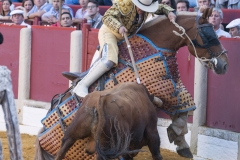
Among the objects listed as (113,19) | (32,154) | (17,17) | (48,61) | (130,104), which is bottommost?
(32,154)

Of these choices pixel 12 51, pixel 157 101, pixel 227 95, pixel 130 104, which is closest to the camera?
pixel 130 104

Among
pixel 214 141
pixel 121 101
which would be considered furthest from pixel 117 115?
pixel 214 141

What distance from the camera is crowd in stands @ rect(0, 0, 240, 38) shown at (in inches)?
295

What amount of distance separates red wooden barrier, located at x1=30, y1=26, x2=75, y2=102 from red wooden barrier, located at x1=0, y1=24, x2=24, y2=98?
0.34 metres

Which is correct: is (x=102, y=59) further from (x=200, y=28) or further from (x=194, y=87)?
(x=194, y=87)

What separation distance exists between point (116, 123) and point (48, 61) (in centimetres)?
418

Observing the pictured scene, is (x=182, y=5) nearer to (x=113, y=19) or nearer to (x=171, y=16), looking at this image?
(x=171, y=16)

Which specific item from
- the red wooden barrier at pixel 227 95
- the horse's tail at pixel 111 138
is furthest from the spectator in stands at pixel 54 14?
the horse's tail at pixel 111 138

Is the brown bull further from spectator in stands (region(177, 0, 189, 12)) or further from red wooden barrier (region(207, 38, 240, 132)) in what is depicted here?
spectator in stands (region(177, 0, 189, 12))

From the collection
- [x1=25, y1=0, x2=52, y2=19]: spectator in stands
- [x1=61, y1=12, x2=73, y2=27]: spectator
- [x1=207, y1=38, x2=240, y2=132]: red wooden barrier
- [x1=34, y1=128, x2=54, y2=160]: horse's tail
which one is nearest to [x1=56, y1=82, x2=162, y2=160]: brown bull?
[x1=34, y1=128, x2=54, y2=160]: horse's tail

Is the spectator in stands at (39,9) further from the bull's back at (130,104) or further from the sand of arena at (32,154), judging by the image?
the bull's back at (130,104)

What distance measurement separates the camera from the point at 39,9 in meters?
10.6

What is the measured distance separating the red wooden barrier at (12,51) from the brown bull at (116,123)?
422 centimetres

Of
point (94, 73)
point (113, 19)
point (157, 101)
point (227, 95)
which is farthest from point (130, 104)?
point (227, 95)
